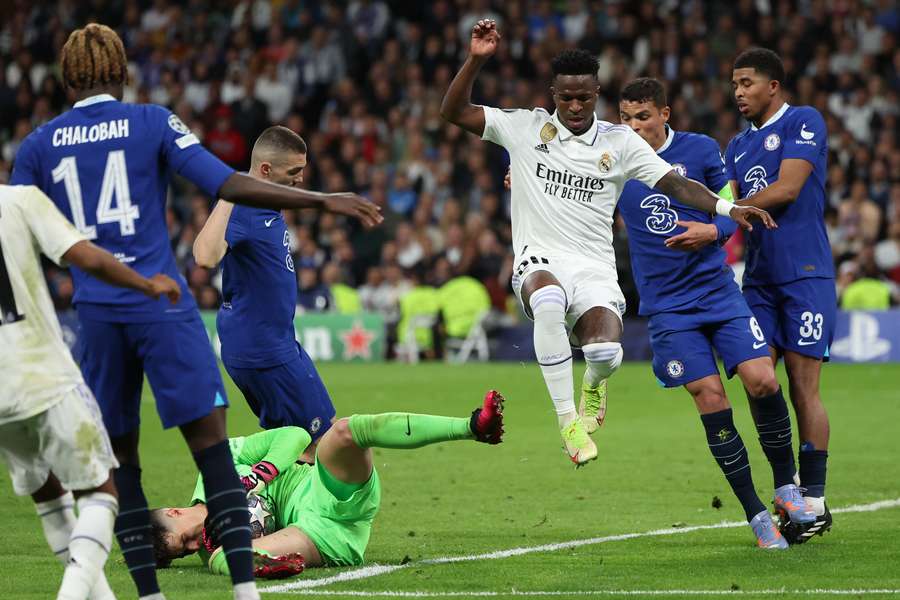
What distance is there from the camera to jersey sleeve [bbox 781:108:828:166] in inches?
347

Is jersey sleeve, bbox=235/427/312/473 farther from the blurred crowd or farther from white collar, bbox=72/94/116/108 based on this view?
the blurred crowd

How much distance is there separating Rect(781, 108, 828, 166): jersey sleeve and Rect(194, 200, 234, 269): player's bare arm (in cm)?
342

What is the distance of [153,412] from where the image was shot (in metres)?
16.8

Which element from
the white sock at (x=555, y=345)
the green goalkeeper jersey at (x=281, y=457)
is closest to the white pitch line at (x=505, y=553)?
the green goalkeeper jersey at (x=281, y=457)

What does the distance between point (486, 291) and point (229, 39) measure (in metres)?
9.48

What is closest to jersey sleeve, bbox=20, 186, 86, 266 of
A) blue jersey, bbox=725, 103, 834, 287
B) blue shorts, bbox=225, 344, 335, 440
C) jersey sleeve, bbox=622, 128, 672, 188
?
blue shorts, bbox=225, 344, 335, 440

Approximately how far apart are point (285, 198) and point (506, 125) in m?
2.76

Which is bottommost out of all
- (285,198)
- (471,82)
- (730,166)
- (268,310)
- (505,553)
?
(505,553)

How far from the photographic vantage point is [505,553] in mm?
8227

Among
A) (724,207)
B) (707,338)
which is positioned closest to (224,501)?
Result: (724,207)

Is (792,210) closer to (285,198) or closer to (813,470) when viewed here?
(813,470)

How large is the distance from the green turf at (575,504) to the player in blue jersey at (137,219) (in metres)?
1.16

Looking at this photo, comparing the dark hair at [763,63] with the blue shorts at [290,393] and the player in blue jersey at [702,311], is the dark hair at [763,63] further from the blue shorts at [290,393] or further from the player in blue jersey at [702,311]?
the blue shorts at [290,393]

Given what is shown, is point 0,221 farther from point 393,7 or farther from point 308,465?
point 393,7
